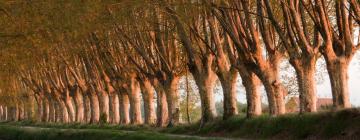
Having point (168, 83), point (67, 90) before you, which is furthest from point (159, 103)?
point (67, 90)

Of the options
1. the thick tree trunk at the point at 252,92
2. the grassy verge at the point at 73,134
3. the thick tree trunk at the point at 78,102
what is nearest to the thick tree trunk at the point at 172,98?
the grassy verge at the point at 73,134

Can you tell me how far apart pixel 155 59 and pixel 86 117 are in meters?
22.8

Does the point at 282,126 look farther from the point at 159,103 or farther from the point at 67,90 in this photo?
the point at 67,90

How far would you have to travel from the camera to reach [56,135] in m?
37.7

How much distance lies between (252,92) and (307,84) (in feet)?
13.8

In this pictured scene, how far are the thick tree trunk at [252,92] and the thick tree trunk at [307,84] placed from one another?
3.46m

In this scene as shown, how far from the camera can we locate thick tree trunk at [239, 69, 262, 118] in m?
31.5

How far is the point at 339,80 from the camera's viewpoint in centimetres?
2650

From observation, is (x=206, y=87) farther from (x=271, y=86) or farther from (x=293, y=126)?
(x=293, y=126)

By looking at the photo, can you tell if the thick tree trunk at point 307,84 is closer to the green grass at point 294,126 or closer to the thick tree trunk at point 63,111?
the green grass at point 294,126

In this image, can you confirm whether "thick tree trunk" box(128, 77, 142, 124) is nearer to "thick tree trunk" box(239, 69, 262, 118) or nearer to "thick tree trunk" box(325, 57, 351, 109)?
"thick tree trunk" box(239, 69, 262, 118)

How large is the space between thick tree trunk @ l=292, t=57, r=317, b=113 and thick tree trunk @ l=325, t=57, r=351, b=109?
132 centimetres

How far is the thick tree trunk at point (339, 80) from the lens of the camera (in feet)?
86.5

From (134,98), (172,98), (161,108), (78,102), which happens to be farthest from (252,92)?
(78,102)
